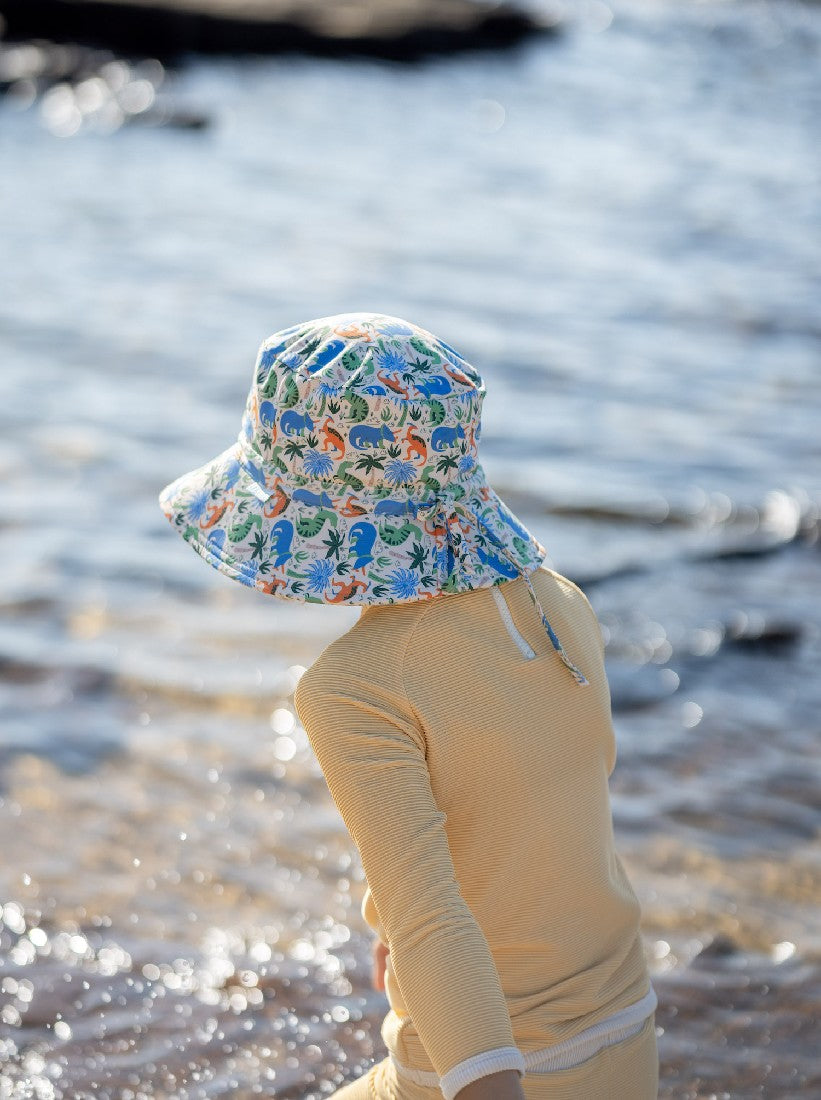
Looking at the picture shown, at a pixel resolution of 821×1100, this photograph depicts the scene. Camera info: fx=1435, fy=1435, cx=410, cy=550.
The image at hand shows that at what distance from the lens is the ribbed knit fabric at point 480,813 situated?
56.8 inches

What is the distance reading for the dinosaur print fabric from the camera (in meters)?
1.55

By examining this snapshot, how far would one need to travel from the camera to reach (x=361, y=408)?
1539 mm

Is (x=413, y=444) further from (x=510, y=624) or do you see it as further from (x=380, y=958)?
(x=380, y=958)

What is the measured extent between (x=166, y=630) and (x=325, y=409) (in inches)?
133

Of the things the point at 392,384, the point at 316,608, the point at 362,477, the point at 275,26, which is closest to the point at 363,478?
the point at 362,477

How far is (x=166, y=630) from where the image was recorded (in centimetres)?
482

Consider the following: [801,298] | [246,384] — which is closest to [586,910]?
[246,384]

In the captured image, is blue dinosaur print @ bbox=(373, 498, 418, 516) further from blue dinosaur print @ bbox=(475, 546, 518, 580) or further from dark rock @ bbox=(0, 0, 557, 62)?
dark rock @ bbox=(0, 0, 557, 62)

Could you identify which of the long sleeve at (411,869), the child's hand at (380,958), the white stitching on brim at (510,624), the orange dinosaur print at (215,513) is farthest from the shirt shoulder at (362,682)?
the child's hand at (380,958)

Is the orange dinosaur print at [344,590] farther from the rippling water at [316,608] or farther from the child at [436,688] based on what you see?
the rippling water at [316,608]

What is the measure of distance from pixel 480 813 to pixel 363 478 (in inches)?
15.3

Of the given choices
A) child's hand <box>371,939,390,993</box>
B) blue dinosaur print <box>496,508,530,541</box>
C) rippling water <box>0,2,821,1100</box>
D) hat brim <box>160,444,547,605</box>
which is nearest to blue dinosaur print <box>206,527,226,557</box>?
hat brim <box>160,444,547,605</box>

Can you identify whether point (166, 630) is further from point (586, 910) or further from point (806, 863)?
point (586, 910)

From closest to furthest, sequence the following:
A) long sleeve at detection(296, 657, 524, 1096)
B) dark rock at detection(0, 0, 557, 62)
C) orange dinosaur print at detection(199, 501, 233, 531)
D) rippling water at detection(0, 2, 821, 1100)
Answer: long sleeve at detection(296, 657, 524, 1096), orange dinosaur print at detection(199, 501, 233, 531), rippling water at detection(0, 2, 821, 1100), dark rock at detection(0, 0, 557, 62)
